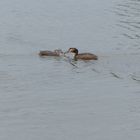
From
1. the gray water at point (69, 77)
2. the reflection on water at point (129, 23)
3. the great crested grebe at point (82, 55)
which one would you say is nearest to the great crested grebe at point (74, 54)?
the great crested grebe at point (82, 55)

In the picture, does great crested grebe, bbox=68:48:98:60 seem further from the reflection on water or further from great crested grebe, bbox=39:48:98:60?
the reflection on water

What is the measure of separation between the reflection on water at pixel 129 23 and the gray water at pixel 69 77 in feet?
0.10

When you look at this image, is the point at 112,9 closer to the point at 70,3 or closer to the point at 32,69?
the point at 70,3

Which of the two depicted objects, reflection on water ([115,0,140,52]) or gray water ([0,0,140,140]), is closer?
gray water ([0,0,140,140])

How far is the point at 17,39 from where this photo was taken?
21656mm

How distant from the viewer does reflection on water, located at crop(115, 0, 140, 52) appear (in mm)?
21312

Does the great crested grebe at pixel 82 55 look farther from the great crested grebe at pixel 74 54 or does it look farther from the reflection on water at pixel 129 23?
the reflection on water at pixel 129 23

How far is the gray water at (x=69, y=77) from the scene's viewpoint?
1319cm

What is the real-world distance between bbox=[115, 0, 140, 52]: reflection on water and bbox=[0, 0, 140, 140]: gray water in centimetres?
3

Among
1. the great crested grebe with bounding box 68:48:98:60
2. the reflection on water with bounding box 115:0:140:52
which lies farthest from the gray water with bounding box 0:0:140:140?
the great crested grebe with bounding box 68:48:98:60

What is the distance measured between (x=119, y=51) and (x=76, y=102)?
5.42 meters

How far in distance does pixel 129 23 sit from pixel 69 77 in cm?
829

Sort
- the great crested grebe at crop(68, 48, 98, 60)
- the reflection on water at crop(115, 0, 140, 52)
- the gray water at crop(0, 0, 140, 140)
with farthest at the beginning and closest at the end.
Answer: the reflection on water at crop(115, 0, 140, 52) < the great crested grebe at crop(68, 48, 98, 60) < the gray water at crop(0, 0, 140, 140)

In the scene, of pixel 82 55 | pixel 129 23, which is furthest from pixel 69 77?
pixel 129 23
